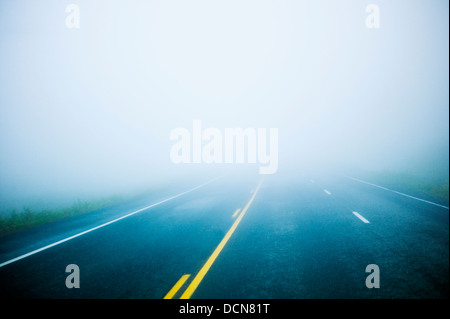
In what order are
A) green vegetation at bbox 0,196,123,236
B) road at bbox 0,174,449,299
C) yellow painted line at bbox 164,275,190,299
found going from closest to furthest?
yellow painted line at bbox 164,275,190,299 < road at bbox 0,174,449,299 < green vegetation at bbox 0,196,123,236

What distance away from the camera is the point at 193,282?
385 centimetres

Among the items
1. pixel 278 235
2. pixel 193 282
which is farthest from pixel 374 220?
pixel 193 282

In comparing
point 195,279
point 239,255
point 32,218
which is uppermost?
point 195,279

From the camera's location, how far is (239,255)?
5.00m

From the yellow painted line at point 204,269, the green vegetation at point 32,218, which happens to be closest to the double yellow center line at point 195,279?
the yellow painted line at point 204,269

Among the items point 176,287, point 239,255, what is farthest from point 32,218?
point 239,255

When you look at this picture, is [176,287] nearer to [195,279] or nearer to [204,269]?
[195,279]

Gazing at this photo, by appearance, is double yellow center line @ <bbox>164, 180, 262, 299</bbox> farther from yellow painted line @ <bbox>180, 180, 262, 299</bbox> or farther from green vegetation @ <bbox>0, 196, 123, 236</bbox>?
green vegetation @ <bbox>0, 196, 123, 236</bbox>

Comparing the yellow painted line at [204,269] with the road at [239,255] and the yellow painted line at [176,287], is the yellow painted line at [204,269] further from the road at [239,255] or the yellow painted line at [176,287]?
the yellow painted line at [176,287]

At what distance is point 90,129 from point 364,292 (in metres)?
71.6

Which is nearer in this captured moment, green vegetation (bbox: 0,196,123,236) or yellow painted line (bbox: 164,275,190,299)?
yellow painted line (bbox: 164,275,190,299)

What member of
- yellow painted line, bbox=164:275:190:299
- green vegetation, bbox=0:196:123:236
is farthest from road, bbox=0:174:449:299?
green vegetation, bbox=0:196:123:236

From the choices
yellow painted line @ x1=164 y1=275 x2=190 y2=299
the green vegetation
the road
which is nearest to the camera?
yellow painted line @ x1=164 y1=275 x2=190 y2=299

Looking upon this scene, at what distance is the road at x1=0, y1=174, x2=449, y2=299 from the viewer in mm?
3684
